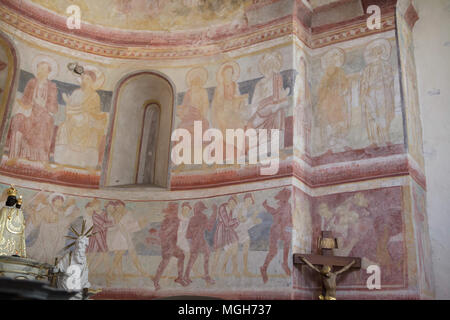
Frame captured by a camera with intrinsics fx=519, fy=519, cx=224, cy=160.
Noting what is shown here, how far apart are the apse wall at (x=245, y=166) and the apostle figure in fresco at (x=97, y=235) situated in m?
0.03

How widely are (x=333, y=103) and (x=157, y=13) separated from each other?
5.26m

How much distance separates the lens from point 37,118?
1224 centimetres

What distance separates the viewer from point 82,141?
12703mm

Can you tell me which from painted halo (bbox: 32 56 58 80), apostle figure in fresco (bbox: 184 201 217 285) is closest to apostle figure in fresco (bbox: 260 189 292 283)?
apostle figure in fresco (bbox: 184 201 217 285)

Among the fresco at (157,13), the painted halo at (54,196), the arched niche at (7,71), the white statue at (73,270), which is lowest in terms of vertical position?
the white statue at (73,270)

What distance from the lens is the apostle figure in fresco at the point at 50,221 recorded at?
37.4ft

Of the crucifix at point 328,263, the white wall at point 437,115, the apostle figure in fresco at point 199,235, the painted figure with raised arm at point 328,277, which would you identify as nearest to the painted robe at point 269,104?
the apostle figure in fresco at point 199,235

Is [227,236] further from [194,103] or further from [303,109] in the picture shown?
[194,103]

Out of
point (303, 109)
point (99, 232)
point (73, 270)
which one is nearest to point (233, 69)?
A: point (303, 109)

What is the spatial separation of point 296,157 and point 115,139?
15.5 ft

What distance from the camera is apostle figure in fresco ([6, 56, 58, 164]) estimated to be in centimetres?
1182

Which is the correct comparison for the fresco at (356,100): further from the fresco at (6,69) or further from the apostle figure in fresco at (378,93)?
the fresco at (6,69)
